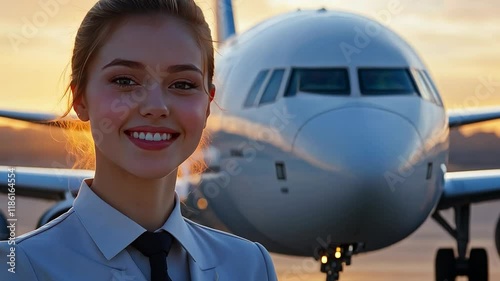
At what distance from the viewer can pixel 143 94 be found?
7.33ft

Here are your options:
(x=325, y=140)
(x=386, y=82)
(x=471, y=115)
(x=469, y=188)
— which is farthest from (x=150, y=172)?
(x=471, y=115)

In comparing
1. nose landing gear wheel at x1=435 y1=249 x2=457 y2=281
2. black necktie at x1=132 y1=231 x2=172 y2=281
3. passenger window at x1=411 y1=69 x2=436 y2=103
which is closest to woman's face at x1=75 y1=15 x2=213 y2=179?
black necktie at x1=132 y1=231 x2=172 y2=281

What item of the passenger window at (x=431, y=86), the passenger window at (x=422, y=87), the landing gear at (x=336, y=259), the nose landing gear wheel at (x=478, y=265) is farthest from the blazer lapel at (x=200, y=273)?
the nose landing gear wheel at (x=478, y=265)

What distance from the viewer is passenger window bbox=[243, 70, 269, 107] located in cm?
1323

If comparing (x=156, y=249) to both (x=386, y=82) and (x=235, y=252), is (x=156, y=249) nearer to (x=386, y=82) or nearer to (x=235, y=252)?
(x=235, y=252)

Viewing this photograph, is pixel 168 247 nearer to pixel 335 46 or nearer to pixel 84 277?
pixel 84 277

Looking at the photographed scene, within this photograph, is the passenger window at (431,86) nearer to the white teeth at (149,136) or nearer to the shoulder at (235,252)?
the shoulder at (235,252)

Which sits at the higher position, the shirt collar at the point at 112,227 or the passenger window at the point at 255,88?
the shirt collar at the point at 112,227

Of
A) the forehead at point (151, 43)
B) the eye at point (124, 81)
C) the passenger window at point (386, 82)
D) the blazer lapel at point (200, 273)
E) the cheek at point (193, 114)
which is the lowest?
the passenger window at point (386, 82)

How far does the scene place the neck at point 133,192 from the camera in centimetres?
228

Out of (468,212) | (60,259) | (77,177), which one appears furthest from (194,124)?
(468,212)

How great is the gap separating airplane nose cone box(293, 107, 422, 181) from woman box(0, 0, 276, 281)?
879 cm

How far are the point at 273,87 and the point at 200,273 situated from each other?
10602 mm

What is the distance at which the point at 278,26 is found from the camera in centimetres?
1372
